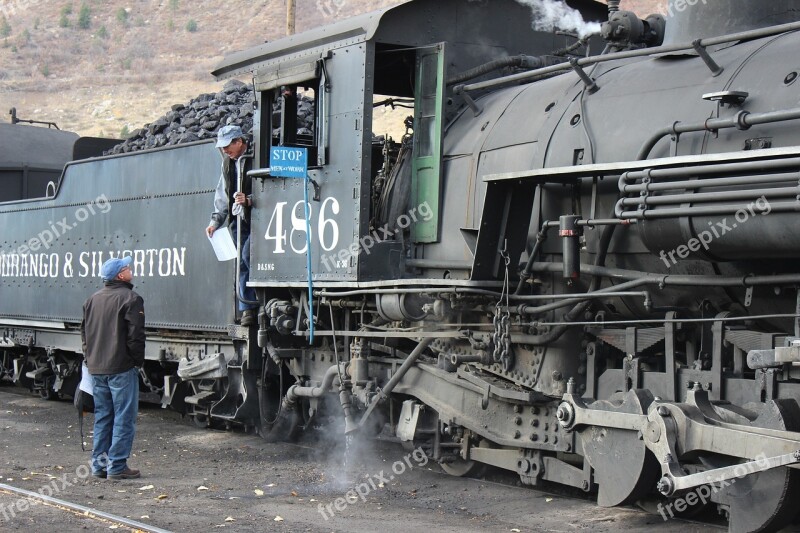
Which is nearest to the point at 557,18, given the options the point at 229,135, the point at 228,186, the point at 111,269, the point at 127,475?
the point at 229,135

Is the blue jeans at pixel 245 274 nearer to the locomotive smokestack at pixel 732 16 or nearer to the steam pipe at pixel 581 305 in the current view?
the steam pipe at pixel 581 305

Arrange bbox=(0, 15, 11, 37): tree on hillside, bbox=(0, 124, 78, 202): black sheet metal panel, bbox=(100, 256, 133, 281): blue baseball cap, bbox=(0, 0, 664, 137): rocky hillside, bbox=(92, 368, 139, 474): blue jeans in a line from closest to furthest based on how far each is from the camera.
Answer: bbox=(92, 368, 139, 474): blue jeans, bbox=(100, 256, 133, 281): blue baseball cap, bbox=(0, 124, 78, 202): black sheet metal panel, bbox=(0, 0, 664, 137): rocky hillside, bbox=(0, 15, 11, 37): tree on hillside

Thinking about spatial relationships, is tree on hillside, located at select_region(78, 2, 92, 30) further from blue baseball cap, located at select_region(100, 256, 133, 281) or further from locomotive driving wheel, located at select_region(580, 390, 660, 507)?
locomotive driving wheel, located at select_region(580, 390, 660, 507)

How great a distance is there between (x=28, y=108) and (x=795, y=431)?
197ft

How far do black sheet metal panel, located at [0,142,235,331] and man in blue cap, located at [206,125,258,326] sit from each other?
27cm

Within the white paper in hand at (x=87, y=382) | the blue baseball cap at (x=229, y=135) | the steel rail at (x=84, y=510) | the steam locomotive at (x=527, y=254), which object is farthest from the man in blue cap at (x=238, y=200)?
the steel rail at (x=84, y=510)

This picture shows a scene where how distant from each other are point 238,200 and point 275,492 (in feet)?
8.94

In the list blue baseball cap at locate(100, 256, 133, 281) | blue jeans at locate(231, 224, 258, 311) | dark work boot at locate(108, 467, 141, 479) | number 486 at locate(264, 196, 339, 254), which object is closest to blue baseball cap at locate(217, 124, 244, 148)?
blue jeans at locate(231, 224, 258, 311)

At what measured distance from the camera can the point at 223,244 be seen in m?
9.54

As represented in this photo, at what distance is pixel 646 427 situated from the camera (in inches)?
227

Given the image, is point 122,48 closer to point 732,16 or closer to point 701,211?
point 732,16

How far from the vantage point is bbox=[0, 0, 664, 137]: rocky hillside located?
59719 millimetres

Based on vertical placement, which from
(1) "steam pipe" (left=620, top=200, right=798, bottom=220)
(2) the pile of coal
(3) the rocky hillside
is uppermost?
(3) the rocky hillside

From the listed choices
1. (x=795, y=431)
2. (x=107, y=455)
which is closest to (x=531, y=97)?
(x=795, y=431)
